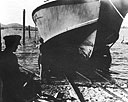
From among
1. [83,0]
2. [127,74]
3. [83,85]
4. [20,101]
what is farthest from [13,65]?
[127,74]

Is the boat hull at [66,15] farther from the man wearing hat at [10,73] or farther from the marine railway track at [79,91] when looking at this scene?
the man wearing hat at [10,73]

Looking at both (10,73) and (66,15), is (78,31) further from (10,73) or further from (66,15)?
(10,73)

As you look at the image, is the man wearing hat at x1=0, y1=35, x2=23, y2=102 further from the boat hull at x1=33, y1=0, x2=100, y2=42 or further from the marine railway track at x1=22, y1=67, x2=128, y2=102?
the boat hull at x1=33, y1=0, x2=100, y2=42

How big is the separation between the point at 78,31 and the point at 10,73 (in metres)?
4.15

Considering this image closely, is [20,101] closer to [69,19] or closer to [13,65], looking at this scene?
[13,65]

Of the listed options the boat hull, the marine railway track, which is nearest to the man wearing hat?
the marine railway track

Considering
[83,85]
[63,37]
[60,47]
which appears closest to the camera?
[83,85]

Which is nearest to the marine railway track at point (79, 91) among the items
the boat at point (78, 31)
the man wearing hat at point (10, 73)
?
the man wearing hat at point (10, 73)

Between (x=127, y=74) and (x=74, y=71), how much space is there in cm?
201

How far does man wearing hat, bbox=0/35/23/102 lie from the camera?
379cm

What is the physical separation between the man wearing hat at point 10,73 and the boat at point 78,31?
139 inches

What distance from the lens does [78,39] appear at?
815cm

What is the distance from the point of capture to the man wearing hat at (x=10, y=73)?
149 inches

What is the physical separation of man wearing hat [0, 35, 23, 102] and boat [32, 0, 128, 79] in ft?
11.6
